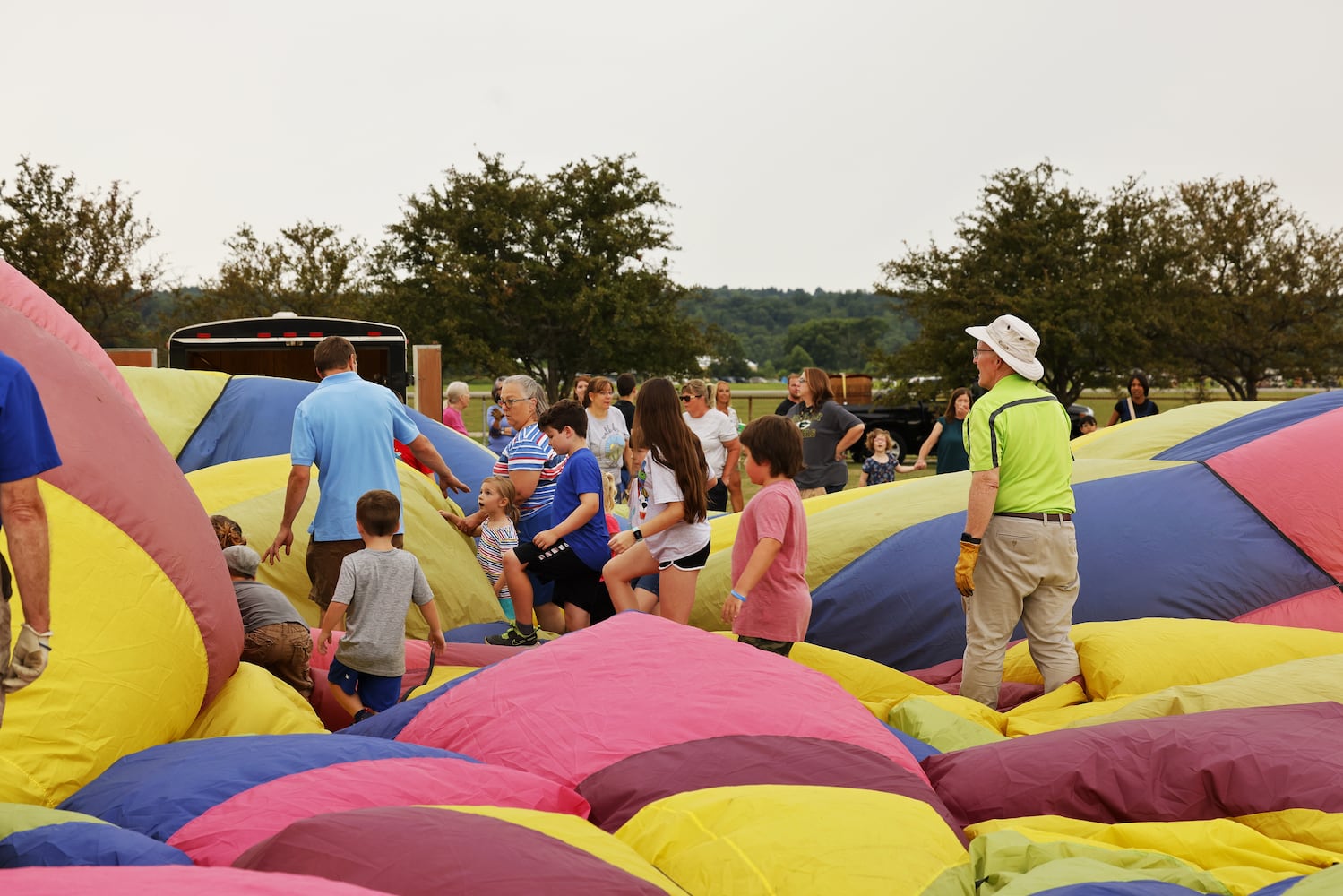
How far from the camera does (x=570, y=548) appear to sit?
565cm

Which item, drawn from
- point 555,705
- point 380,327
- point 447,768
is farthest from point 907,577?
point 380,327

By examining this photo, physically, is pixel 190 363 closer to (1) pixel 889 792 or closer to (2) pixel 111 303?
(1) pixel 889 792

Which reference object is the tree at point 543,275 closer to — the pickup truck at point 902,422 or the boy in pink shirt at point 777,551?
the pickup truck at point 902,422

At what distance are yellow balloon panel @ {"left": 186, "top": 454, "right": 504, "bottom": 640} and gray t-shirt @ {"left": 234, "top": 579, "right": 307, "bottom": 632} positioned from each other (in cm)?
119

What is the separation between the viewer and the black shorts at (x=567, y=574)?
223 inches

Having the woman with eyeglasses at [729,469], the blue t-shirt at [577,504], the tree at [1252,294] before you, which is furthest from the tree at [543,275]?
the blue t-shirt at [577,504]

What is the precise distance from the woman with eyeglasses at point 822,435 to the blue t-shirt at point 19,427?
251 inches

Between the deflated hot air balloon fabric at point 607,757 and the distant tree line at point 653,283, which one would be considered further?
the distant tree line at point 653,283

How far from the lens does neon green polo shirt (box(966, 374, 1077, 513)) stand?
451cm

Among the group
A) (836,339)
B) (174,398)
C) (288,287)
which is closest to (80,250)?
(288,287)

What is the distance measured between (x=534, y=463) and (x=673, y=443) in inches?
46.1

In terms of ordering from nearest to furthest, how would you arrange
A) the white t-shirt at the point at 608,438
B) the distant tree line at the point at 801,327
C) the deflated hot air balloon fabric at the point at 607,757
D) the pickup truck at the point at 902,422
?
the deflated hot air balloon fabric at the point at 607,757 < the white t-shirt at the point at 608,438 < the pickup truck at the point at 902,422 < the distant tree line at the point at 801,327

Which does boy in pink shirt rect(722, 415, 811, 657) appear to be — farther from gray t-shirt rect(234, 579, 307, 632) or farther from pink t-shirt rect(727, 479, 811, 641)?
gray t-shirt rect(234, 579, 307, 632)

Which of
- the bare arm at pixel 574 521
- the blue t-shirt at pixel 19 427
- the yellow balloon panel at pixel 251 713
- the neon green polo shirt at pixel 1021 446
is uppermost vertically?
the blue t-shirt at pixel 19 427
